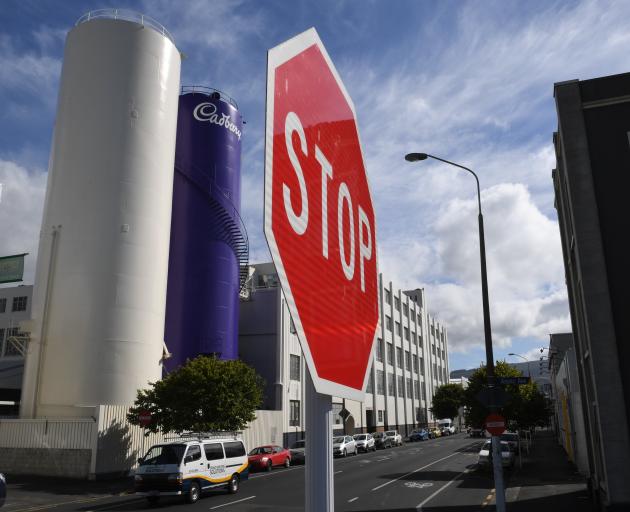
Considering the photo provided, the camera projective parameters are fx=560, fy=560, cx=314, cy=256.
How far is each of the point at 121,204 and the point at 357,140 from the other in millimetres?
30983

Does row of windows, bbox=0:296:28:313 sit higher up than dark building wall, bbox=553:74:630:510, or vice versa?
row of windows, bbox=0:296:28:313

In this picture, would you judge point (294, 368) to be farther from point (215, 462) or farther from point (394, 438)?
point (215, 462)

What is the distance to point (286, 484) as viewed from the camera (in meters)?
25.6

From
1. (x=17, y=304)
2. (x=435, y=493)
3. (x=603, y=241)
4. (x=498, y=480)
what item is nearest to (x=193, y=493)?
(x=435, y=493)

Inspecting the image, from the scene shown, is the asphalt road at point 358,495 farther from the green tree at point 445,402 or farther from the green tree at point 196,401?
the green tree at point 445,402

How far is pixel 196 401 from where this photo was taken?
28.4m

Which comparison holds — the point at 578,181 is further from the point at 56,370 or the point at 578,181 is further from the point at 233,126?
the point at 233,126

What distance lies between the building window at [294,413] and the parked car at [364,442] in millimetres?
5438

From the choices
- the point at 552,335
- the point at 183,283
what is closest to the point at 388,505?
the point at 183,283

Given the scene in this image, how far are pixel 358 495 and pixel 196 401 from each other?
33.5 feet

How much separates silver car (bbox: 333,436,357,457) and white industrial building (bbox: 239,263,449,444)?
2023mm

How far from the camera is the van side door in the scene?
21844 mm

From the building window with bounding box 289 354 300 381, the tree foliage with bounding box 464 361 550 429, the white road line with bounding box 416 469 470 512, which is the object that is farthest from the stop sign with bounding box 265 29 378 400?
the building window with bounding box 289 354 300 381

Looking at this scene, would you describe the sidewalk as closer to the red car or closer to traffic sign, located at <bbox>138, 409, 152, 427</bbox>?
the red car
